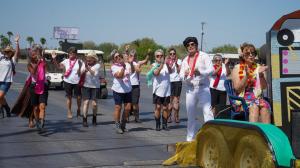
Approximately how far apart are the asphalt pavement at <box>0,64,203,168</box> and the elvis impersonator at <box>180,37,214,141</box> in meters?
0.70

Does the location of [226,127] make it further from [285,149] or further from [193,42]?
[193,42]

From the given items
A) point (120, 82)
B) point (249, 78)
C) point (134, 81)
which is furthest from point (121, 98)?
point (249, 78)

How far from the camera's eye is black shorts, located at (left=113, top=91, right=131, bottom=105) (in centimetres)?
1098

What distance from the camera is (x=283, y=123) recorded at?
5.23 m

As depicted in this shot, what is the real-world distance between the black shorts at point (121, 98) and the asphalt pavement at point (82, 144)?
67 centimetres

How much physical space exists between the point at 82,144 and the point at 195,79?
2.44m

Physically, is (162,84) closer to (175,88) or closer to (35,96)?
(175,88)

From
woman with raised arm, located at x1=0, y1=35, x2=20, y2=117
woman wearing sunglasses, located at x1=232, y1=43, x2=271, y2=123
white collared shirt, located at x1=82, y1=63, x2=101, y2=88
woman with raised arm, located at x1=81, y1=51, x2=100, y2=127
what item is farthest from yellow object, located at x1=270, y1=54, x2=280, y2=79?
woman with raised arm, located at x1=0, y1=35, x2=20, y2=117

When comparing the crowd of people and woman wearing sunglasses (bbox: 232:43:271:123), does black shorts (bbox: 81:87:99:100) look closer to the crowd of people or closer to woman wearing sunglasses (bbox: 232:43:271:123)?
the crowd of people

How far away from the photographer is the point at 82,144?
9.09m

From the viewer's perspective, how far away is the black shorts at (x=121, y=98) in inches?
432

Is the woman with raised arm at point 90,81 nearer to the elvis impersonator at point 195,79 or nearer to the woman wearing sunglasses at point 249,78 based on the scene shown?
the elvis impersonator at point 195,79

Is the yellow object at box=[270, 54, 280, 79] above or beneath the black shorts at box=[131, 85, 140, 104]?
above

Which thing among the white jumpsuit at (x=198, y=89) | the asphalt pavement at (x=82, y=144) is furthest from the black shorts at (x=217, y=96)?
the white jumpsuit at (x=198, y=89)
